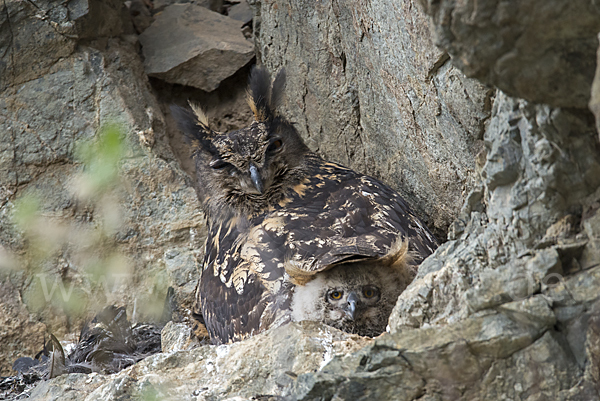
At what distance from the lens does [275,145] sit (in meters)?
3.34

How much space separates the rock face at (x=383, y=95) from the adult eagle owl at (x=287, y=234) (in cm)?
26

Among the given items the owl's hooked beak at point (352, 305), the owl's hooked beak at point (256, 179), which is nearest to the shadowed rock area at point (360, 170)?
the owl's hooked beak at point (352, 305)

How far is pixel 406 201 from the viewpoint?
3.56m

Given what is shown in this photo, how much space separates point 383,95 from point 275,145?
68 centimetres

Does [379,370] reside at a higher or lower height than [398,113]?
lower

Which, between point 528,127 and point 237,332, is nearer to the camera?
point 528,127

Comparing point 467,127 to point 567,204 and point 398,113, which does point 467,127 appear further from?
point 567,204

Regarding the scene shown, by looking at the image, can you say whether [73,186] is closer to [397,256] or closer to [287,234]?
[287,234]

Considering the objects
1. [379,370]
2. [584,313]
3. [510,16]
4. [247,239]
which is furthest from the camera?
[247,239]

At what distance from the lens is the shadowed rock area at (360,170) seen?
1.44 meters

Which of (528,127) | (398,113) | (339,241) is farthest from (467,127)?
(528,127)

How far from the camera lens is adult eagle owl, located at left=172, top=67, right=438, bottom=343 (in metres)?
2.57

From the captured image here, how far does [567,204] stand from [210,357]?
1.42 m

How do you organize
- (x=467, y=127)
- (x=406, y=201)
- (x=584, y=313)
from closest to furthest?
(x=584, y=313)
(x=467, y=127)
(x=406, y=201)
